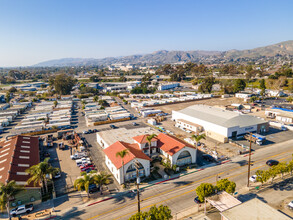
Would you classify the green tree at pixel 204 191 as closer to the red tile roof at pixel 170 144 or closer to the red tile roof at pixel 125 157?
the red tile roof at pixel 170 144

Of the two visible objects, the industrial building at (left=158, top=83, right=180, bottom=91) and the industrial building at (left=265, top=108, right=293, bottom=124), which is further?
the industrial building at (left=158, top=83, right=180, bottom=91)

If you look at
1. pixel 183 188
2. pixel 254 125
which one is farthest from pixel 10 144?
pixel 254 125

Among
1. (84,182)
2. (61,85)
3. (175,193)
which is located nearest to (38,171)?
(84,182)

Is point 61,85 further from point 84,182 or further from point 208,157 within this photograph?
point 208,157

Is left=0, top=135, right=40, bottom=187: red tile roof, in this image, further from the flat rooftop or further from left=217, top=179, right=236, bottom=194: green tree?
left=217, top=179, right=236, bottom=194: green tree

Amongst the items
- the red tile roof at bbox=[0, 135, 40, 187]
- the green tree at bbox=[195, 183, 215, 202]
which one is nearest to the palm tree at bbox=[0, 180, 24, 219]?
the red tile roof at bbox=[0, 135, 40, 187]
